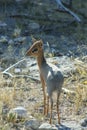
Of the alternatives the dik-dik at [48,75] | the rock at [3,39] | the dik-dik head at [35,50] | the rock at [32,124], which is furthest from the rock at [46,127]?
the rock at [3,39]

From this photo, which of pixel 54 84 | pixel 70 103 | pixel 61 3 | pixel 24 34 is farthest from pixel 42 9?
pixel 54 84

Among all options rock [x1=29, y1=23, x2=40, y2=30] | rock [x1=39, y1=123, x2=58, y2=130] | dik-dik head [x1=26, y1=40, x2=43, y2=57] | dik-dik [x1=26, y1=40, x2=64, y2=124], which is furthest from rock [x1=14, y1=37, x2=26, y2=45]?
rock [x1=39, y1=123, x2=58, y2=130]

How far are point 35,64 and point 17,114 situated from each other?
3.09 meters

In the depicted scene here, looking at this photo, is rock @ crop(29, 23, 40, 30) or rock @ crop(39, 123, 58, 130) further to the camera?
rock @ crop(29, 23, 40, 30)

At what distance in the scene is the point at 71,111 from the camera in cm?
762

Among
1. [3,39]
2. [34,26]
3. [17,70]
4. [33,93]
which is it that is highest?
[33,93]

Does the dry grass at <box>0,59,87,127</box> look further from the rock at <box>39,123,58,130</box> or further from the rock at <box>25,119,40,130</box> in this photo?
the rock at <box>39,123,58,130</box>

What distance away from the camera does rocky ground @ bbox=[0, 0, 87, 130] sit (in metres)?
7.05

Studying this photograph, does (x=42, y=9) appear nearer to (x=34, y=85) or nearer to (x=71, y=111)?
(x=34, y=85)

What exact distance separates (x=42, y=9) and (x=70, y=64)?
4546 millimetres

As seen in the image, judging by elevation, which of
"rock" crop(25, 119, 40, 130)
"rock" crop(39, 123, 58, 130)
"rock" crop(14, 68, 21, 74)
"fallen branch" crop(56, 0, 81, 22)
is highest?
"rock" crop(39, 123, 58, 130)

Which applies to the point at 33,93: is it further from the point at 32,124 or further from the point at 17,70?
the point at 32,124

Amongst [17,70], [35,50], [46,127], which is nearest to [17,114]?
[46,127]

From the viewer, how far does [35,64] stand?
9906mm
